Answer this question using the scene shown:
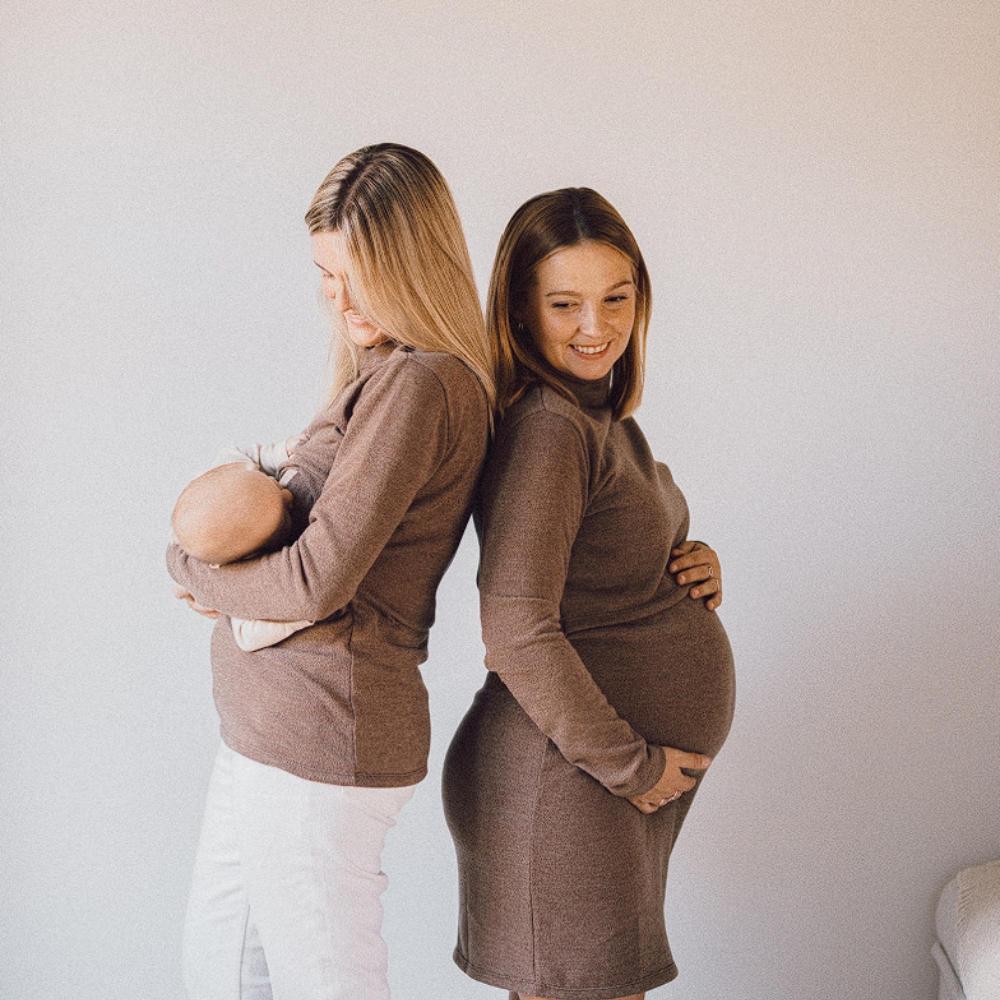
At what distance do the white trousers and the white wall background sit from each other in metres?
0.72

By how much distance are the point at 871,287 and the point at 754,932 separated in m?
1.25

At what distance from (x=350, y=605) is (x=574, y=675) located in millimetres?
282

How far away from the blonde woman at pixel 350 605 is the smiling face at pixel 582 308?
5.1 inches

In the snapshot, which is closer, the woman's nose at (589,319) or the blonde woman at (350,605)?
the blonde woman at (350,605)

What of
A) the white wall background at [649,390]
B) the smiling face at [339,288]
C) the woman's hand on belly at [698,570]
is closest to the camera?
the smiling face at [339,288]

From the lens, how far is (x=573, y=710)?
1347 mm

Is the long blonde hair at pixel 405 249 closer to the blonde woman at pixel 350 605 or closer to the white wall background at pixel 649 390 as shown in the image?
the blonde woman at pixel 350 605

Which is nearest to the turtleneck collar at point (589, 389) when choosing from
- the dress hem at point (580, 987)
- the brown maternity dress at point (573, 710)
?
the brown maternity dress at point (573, 710)

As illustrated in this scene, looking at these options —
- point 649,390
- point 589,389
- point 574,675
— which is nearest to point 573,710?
A: point 574,675

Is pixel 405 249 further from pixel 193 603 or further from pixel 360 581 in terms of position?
pixel 193 603

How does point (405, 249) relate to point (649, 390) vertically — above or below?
above

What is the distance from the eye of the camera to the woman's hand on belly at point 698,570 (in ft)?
5.06

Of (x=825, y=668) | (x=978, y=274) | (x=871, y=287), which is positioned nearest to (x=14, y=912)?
(x=825, y=668)

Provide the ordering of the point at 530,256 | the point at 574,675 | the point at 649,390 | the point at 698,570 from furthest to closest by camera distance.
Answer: the point at 649,390 → the point at 698,570 → the point at 530,256 → the point at 574,675
